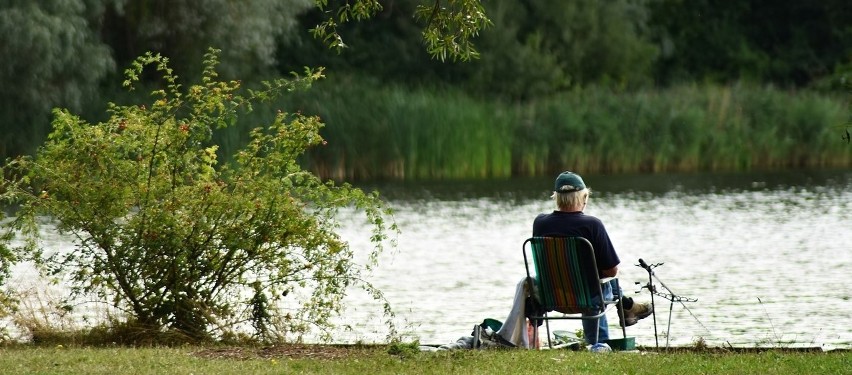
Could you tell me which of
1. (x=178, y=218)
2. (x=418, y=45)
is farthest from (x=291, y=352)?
(x=418, y=45)

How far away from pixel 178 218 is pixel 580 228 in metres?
2.85

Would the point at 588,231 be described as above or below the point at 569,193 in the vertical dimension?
below

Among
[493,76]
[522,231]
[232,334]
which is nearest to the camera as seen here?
[232,334]

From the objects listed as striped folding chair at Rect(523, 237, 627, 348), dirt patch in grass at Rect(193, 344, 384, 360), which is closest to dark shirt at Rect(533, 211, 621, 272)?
striped folding chair at Rect(523, 237, 627, 348)

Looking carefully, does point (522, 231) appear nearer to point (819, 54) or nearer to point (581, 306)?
point (581, 306)

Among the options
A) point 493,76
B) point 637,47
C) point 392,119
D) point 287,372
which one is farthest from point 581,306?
point 637,47

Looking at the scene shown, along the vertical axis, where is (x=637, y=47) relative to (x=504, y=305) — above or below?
above

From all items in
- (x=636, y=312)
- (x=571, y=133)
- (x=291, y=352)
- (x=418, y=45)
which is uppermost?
(x=418, y=45)

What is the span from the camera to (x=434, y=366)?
8562 mm

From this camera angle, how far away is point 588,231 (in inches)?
372

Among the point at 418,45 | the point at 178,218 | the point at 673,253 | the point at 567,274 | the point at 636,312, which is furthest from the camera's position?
the point at 418,45

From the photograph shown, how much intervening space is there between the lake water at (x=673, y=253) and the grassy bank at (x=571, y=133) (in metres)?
1.11

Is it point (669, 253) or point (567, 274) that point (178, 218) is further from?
point (669, 253)

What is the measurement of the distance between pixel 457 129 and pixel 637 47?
17.4 m
